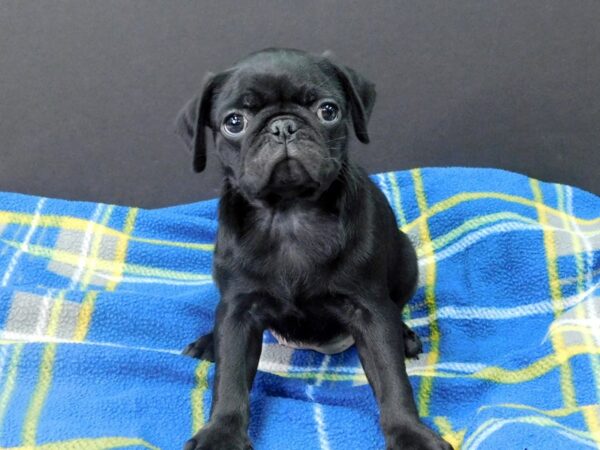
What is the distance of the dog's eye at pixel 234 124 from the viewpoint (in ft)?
6.42

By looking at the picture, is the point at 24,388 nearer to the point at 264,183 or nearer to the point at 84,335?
the point at 84,335

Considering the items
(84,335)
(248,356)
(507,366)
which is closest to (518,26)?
(507,366)

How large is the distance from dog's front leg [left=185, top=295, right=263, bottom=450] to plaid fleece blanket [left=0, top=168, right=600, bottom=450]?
118 mm

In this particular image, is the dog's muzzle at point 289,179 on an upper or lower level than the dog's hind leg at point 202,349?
upper

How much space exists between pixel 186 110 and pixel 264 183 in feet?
1.46

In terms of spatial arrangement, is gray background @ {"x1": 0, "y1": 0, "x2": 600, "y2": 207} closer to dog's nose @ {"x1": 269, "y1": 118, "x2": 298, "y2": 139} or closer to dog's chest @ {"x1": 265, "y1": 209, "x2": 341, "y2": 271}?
dog's chest @ {"x1": 265, "y1": 209, "x2": 341, "y2": 271}

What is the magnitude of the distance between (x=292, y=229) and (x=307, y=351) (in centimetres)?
64

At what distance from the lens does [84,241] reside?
10.5 ft

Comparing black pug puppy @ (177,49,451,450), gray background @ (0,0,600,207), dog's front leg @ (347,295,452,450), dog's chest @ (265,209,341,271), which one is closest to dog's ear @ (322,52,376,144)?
black pug puppy @ (177,49,451,450)

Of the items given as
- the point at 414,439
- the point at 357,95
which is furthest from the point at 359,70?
the point at 414,439

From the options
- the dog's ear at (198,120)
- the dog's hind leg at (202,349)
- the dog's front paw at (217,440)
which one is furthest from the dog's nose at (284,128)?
the dog's hind leg at (202,349)

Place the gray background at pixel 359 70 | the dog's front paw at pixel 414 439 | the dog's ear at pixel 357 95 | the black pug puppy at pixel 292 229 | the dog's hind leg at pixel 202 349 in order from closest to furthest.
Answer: the dog's front paw at pixel 414 439
the black pug puppy at pixel 292 229
the dog's ear at pixel 357 95
the dog's hind leg at pixel 202 349
the gray background at pixel 359 70

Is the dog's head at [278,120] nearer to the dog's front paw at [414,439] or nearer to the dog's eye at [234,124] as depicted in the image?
the dog's eye at [234,124]

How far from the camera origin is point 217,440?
1774mm
